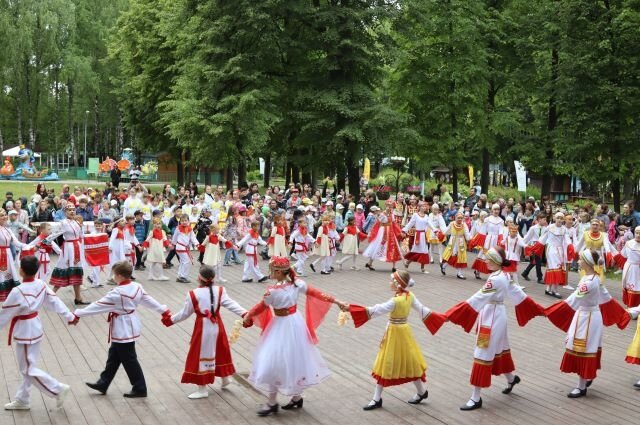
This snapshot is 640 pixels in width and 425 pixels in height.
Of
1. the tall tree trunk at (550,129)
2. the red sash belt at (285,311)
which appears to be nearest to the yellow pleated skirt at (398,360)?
the red sash belt at (285,311)

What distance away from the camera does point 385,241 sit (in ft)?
66.3

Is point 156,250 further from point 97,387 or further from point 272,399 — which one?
point 272,399

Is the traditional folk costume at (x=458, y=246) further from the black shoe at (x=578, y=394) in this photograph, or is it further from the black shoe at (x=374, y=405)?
the black shoe at (x=374, y=405)

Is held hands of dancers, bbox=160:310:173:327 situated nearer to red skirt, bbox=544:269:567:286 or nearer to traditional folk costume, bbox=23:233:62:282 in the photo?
traditional folk costume, bbox=23:233:62:282

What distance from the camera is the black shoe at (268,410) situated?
8.40 metres

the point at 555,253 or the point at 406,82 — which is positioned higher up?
the point at 406,82

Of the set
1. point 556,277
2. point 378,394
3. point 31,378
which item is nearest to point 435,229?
point 556,277

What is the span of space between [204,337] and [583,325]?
497 centimetres

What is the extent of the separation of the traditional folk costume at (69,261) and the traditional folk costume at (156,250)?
3.33 metres

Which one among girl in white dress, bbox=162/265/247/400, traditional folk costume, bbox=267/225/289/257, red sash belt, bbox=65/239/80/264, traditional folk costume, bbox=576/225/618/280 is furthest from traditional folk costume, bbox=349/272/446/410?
traditional folk costume, bbox=267/225/289/257

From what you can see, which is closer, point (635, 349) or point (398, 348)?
point (398, 348)

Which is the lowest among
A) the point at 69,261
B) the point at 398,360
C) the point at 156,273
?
the point at 156,273

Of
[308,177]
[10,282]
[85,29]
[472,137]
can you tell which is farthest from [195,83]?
[85,29]

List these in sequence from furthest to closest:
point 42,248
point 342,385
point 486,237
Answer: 1. point 486,237
2. point 42,248
3. point 342,385
